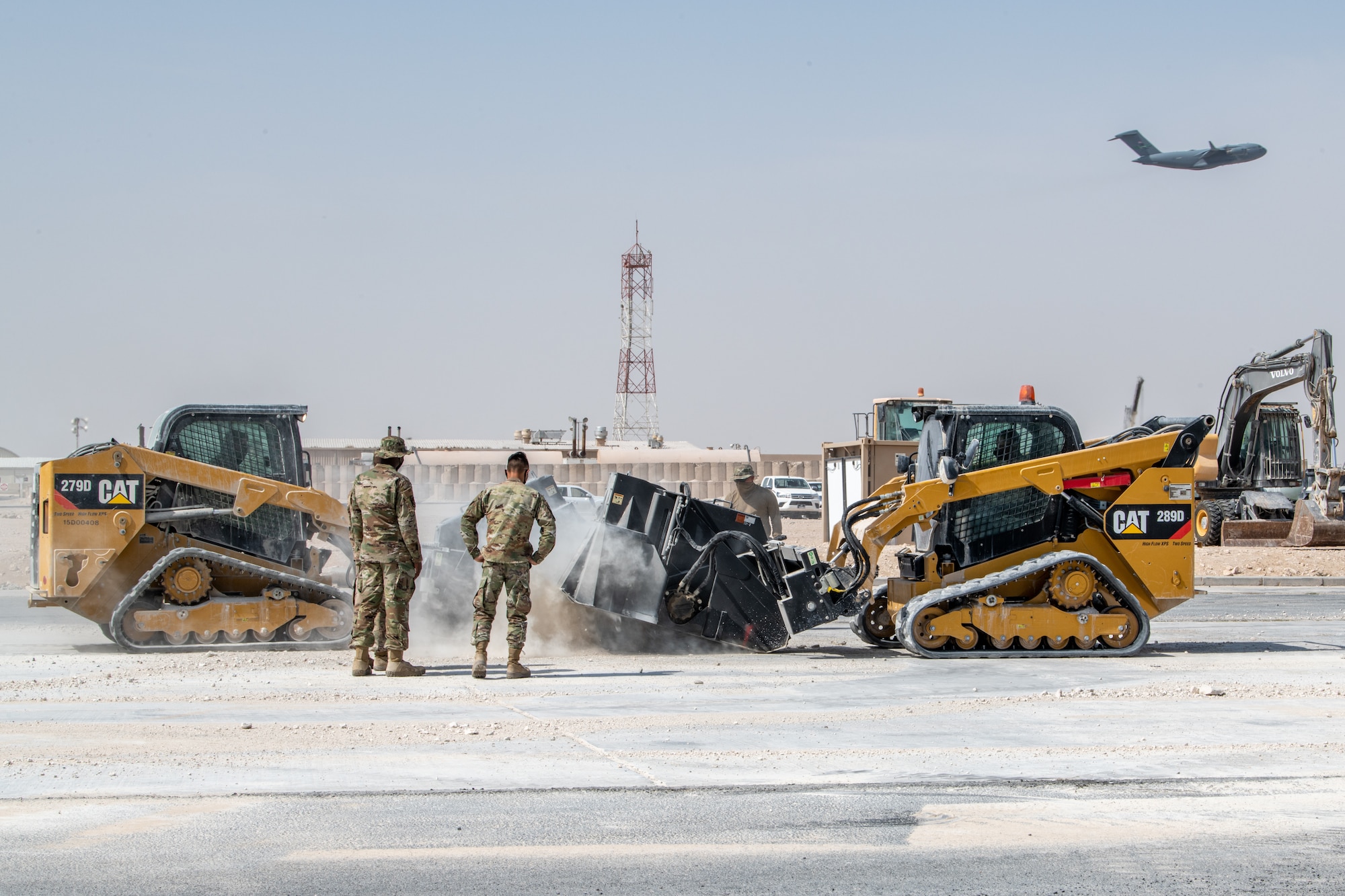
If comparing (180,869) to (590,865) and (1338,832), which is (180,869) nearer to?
(590,865)

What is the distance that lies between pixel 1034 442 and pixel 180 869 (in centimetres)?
811

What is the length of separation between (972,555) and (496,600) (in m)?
4.09

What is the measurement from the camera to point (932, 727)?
24.8 feet

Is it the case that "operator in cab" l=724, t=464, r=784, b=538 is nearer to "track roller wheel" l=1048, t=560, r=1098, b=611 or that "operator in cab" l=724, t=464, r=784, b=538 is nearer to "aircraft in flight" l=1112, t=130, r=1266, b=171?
"track roller wheel" l=1048, t=560, r=1098, b=611

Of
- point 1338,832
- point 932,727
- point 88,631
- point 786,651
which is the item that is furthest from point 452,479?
point 1338,832

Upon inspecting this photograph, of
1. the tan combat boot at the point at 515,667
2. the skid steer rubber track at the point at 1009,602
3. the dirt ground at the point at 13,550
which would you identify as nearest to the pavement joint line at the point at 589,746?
the tan combat boot at the point at 515,667

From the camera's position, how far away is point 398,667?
9.39 metres

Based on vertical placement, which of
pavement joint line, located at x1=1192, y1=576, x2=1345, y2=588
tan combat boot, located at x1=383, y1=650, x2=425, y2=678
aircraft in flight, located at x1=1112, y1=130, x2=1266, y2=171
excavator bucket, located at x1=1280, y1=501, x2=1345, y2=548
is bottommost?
pavement joint line, located at x1=1192, y1=576, x2=1345, y2=588

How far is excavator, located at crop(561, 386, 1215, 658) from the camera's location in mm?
10484

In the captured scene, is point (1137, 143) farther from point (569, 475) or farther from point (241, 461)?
point (241, 461)

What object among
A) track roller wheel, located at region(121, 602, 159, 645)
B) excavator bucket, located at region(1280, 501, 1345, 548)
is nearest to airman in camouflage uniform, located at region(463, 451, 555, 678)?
track roller wheel, located at region(121, 602, 159, 645)

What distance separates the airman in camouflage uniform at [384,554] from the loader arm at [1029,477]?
358 cm

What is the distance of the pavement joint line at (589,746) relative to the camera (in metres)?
6.36

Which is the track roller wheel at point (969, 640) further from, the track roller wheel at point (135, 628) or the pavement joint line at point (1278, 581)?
the pavement joint line at point (1278, 581)
